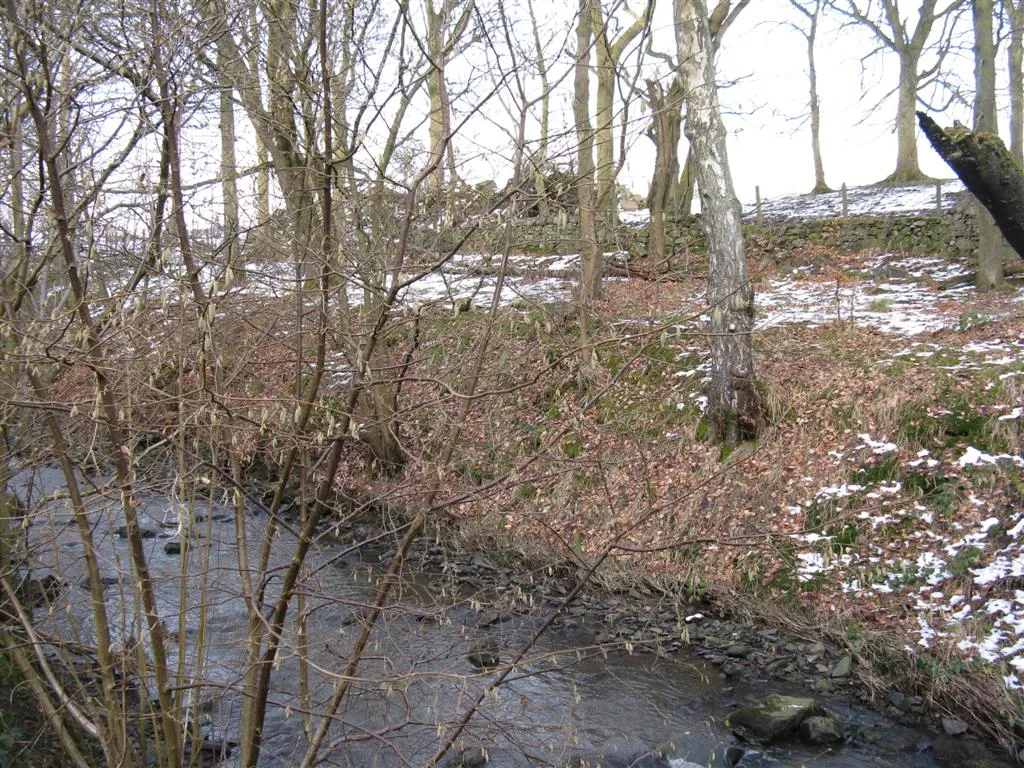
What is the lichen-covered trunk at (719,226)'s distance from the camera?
31.1 ft

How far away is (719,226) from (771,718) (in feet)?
18.5

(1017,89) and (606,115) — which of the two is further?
(1017,89)

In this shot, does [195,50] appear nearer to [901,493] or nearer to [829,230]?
[901,493]

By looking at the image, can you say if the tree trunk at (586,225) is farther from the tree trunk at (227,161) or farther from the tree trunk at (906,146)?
the tree trunk at (906,146)

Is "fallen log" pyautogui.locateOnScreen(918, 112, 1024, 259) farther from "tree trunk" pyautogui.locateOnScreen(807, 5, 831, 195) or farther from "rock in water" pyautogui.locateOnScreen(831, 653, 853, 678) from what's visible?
"tree trunk" pyautogui.locateOnScreen(807, 5, 831, 195)

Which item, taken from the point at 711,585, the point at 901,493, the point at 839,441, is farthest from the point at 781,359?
the point at 711,585

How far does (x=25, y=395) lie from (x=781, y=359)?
364 inches

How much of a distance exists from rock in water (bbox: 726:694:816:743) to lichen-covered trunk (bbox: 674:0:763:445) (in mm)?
3941

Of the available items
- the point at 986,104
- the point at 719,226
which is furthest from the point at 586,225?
the point at 986,104

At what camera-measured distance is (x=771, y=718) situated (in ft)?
20.4

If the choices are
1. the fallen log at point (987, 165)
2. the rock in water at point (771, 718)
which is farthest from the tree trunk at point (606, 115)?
the rock in water at point (771, 718)

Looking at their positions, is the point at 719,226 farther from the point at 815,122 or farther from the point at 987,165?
the point at 815,122

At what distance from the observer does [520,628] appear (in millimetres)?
7734

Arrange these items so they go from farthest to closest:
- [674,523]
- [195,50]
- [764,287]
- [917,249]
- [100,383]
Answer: [917,249]
[764,287]
[674,523]
[195,50]
[100,383]
